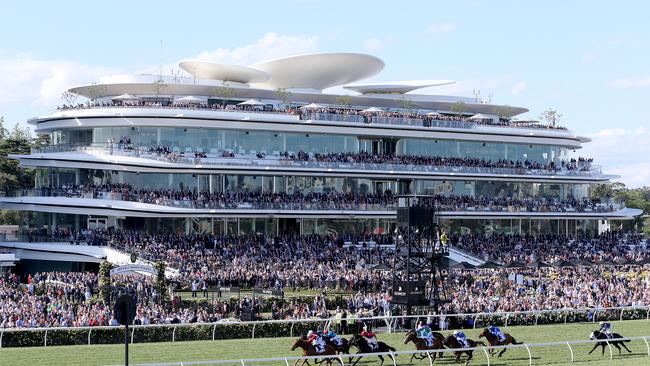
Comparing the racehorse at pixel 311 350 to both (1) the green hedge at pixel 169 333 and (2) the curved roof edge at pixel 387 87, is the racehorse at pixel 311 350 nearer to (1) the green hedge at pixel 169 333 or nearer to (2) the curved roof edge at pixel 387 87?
(1) the green hedge at pixel 169 333

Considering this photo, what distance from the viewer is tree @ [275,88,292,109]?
65062mm

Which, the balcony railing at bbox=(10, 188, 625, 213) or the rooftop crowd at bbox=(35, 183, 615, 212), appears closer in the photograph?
the balcony railing at bbox=(10, 188, 625, 213)

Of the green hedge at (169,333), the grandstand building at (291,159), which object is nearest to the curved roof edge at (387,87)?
the grandstand building at (291,159)

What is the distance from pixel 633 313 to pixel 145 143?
94.2ft

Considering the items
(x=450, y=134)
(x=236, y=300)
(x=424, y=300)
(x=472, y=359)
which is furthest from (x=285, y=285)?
(x=450, y=134)

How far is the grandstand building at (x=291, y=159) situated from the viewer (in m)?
56.5

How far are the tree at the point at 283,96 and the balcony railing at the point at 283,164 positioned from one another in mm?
5822

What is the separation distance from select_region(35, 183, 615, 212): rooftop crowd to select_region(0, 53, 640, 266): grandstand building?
84mm

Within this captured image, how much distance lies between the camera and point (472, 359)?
84.6 ft

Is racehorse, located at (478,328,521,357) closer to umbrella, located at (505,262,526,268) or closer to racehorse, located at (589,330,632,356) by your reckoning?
racehorse, located at (589,330,632,356)

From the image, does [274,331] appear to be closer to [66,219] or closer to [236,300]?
[236,300]

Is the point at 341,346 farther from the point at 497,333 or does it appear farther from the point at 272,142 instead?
the point at 272,142

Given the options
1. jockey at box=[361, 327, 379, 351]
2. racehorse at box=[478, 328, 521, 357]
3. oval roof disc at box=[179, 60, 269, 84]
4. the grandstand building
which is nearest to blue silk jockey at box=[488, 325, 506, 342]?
racehorse at box=[478, 328, 521, 357]

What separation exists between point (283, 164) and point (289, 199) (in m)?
1.94
